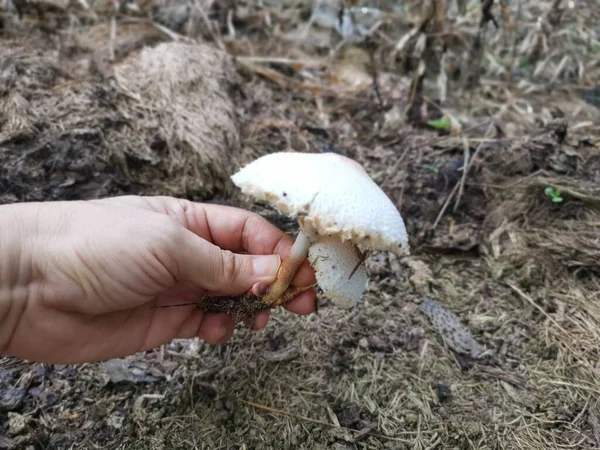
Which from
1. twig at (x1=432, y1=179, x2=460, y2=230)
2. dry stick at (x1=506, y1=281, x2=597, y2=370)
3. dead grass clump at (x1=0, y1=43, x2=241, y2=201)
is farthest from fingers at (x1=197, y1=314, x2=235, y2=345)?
dry stick at (x1=506, y1=281, x2=597, y2=370)

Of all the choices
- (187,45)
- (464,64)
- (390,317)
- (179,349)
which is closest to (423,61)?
(464,64)

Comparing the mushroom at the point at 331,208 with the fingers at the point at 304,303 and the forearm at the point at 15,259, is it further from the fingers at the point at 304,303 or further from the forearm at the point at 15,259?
the forearm at the point at 15,259

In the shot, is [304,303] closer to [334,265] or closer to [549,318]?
[334,265]

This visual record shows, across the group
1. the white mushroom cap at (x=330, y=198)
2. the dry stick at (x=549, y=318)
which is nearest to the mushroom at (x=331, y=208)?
the white mushroom cap at (x=330, y=198)

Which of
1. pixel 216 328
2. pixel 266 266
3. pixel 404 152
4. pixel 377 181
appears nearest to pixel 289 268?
pixel 266 266

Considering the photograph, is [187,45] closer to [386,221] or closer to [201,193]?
[201,193]
